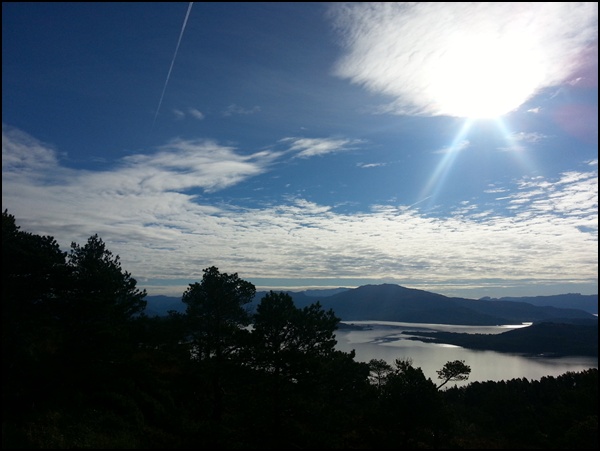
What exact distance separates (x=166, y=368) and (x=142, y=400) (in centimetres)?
803

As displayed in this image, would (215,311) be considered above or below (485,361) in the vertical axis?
above

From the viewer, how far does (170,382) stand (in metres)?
31.1

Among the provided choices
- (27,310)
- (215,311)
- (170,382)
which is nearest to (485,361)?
(170,382)

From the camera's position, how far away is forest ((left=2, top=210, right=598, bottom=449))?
19125 mm

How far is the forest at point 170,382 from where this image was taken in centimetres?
1912

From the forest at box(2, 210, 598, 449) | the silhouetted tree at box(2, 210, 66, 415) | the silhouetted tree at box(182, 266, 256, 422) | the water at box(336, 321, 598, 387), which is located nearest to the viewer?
the silhouetted tree at box(2, 210, 66, 415)

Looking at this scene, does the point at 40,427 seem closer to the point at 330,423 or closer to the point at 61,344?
the point at 61,344

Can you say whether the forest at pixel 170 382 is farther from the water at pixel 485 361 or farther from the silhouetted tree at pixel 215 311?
the water at pixel 485 361

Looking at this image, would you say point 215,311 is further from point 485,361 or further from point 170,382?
point 485,361

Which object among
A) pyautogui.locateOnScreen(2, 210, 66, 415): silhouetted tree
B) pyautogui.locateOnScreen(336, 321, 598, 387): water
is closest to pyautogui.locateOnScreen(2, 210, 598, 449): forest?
pyautogui.locateOnScreen(2, 210, 66, 415): silhouetted tree

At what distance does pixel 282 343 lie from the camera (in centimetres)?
2117

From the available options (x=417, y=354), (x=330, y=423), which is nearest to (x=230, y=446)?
(x=330, y=423)

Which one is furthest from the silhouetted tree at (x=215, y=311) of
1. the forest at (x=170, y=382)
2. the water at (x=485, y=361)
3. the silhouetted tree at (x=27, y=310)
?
the water at (x=485, y=361)

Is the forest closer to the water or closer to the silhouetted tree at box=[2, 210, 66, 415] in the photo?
the silhouetted tree at box=[2, 210, 66, 415]
